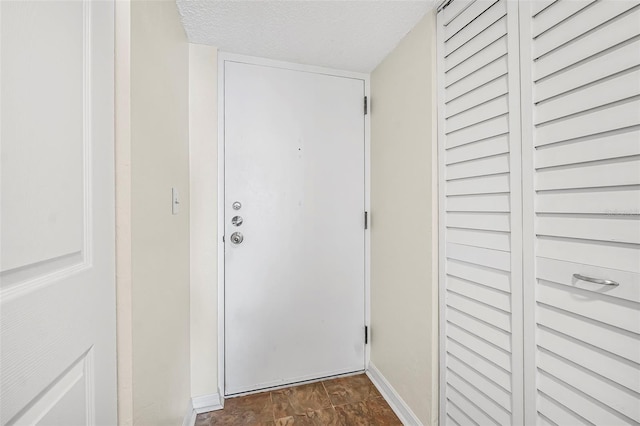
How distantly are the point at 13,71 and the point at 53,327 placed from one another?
427 mm

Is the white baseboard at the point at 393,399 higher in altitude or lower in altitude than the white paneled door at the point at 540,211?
lower

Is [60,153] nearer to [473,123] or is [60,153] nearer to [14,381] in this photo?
[14,381]

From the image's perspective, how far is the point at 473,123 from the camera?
1.11 meters

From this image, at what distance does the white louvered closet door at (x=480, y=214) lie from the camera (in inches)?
37.6

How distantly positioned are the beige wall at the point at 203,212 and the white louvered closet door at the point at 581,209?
1488mm

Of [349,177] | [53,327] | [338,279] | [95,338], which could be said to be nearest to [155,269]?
[95,338]

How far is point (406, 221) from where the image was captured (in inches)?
59.1

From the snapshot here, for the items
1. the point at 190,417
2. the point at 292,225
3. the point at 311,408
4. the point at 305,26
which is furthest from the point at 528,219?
the point at 190,417

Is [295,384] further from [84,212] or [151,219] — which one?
[84,212]

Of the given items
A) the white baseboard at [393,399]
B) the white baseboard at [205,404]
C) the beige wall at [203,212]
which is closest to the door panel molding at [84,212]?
the beige wall at [203,212]

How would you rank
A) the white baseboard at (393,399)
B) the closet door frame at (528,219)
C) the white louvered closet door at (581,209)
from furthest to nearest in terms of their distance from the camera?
the white baseboard at (393,399) < the closet door frame at (528,219) < the white louvered closet door at (581,209)

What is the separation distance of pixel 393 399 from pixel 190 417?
1126mm

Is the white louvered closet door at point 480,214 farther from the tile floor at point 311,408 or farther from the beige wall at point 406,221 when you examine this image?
the tile floor at point 311,408

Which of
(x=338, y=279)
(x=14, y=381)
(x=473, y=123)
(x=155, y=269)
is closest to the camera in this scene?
(x=14, y=381)
